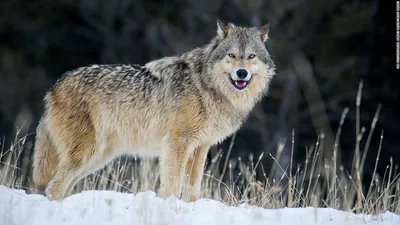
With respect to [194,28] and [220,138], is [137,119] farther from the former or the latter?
[194,28]

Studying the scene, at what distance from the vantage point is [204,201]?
467 cm

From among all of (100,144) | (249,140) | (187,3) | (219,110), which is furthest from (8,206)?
(187,3)

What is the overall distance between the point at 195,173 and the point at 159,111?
64cm

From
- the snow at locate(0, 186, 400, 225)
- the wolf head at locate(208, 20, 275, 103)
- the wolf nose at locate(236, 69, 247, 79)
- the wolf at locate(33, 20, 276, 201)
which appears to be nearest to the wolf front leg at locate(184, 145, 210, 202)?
the wolf at locate(33, 20, 276, 201)

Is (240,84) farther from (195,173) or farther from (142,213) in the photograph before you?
(142,213)

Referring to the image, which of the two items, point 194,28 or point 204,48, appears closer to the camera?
point 204,48

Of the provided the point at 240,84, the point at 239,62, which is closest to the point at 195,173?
the point at 240,84

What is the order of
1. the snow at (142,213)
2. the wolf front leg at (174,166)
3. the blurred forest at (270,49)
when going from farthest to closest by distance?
the blurred forest at (270,49) → the wolf front leg at (174,166) → the snow at (142,213)

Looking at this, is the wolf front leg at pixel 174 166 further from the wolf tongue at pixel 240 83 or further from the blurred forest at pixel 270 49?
the blurred forest at pixel 270 49

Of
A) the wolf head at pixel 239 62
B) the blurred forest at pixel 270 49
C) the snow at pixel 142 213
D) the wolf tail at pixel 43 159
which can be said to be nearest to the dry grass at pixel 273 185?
the wolf tail at pixel 43 159

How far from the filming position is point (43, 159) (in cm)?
587

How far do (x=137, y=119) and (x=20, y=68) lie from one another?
37.8 ft

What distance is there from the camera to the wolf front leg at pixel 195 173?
586cm

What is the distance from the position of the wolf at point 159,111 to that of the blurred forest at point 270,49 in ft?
22.8
